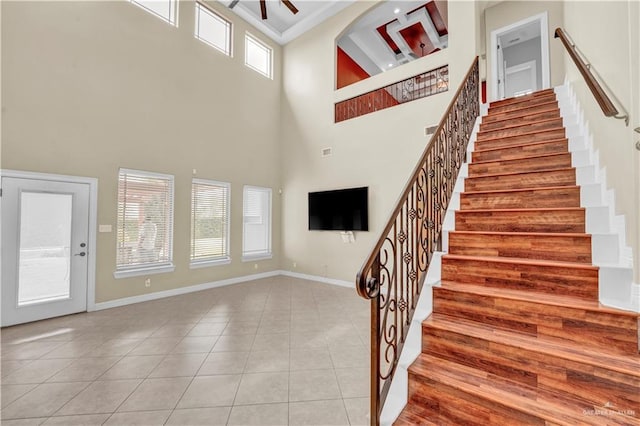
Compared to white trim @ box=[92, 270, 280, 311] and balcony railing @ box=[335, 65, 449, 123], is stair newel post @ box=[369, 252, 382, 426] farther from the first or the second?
balcony railing @ box=[335, 65, 449, 123]

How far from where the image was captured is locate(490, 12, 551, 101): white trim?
5333mm

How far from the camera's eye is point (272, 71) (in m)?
7.36

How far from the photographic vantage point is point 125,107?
15.5 ft

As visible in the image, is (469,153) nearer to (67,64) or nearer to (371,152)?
(371,152)

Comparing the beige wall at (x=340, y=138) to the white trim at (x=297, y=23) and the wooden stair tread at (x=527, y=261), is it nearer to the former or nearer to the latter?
the white trim at (x=297, y=23)

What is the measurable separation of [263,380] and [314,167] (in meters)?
4.99

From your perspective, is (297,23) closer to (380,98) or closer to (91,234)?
(380,98)

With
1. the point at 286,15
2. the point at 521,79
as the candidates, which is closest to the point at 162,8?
the point at 286,15

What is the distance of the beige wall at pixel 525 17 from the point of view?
5238 millimetres

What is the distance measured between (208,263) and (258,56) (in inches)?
210

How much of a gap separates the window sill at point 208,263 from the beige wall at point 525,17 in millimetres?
6720

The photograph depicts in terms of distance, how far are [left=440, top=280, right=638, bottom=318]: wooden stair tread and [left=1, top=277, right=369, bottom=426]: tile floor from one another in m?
1.13

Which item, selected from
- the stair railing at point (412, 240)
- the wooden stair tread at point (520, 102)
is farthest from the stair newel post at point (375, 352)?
the wooden stair tread at point (520, 102)

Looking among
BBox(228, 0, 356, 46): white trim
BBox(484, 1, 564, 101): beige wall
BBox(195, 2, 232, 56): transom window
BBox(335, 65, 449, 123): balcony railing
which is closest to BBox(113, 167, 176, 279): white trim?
BBox(195, 2, 232, 56): transom window
